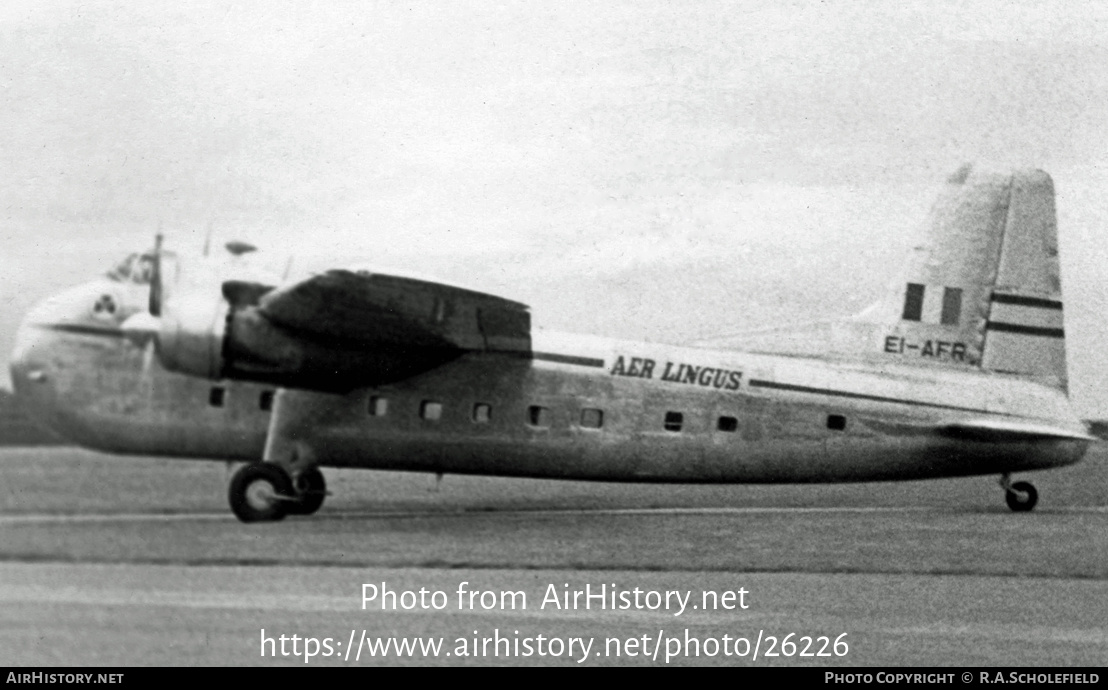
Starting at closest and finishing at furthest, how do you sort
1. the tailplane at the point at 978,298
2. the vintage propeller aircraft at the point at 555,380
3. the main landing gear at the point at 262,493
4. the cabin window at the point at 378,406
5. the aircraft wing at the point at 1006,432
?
the vintage propeller aircraft at the point at 555,380, the main landing gear at the point at 262,493, the cabin window at the point at 378,406, the aircraft wing at the point at 1006,432, the tailplane at the point at 978,298

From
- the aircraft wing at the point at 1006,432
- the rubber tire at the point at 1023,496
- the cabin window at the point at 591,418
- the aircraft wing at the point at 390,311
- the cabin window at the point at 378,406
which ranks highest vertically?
the aircraft wing at the point at 390,311

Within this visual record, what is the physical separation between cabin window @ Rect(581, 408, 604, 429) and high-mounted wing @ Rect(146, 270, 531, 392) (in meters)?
1.01

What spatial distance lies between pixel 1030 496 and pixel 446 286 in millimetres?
6168

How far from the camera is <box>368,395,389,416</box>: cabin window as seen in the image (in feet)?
31.3

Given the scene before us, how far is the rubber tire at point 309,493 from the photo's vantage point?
29.8 ft

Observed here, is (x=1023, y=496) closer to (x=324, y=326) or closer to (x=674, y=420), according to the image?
(x=674, y=420)

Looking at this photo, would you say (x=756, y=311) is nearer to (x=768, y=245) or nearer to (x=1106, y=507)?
(x=768, y=245)

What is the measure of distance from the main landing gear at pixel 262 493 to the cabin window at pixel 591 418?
247 cm

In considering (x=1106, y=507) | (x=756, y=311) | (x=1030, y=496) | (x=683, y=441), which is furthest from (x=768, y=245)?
(x=1106, y=507)

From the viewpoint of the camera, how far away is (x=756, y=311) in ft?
30.1

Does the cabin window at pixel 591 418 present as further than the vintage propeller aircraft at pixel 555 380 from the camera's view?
Yes

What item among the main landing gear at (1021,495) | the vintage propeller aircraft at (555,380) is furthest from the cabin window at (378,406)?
the main landing gear at (1021,495)

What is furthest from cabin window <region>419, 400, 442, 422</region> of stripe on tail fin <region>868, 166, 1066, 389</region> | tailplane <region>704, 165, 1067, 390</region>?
stripe on tail fin <region>868, 166, 1066, 389</region>

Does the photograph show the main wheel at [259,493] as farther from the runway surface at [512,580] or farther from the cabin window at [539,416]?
the cabin window at [539,416]
